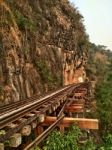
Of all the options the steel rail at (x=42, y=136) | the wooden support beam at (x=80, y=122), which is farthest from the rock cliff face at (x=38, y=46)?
the steel rail at (x=42, y=136)

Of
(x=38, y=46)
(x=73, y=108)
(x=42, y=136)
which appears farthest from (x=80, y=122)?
(x=38, y=46)

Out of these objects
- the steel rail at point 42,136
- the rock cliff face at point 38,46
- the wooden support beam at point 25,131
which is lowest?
the steel rail at point 42,136

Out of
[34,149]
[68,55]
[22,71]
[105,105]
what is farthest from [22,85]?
[68,55]

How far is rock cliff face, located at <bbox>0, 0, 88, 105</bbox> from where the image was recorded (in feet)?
59.1

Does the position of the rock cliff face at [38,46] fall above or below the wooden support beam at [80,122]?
above

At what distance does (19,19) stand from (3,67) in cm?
780

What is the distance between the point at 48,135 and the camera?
874 cm

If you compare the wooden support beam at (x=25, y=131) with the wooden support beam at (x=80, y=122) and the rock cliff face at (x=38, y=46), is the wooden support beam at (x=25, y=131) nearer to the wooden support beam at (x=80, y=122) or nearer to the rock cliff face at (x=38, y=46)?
the wooden support beam at (x=80, y=122)

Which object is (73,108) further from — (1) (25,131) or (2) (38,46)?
(2) (38,46)

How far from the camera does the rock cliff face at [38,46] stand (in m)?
18.0

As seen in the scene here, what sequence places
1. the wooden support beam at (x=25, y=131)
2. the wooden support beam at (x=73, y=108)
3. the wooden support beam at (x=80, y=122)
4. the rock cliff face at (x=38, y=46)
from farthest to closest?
the rock cliff face at (x=38, y=46) → the wooden support beam at (x=73, y=108) → the wooden support beam at (x=80, y=122) → the wooden support beam at (x=25, y=131)

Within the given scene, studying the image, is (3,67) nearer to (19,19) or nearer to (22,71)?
(22,71)

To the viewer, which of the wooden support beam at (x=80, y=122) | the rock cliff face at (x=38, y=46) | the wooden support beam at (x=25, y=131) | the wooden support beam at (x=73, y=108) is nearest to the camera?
the wooden support beam at (x=25, y=131)

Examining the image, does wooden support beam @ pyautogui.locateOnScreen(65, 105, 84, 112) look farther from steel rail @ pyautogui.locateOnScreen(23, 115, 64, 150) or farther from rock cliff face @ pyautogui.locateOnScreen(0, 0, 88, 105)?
steel rail @ pyautogui.locateOnScreen(23, 115, 64, 150)
